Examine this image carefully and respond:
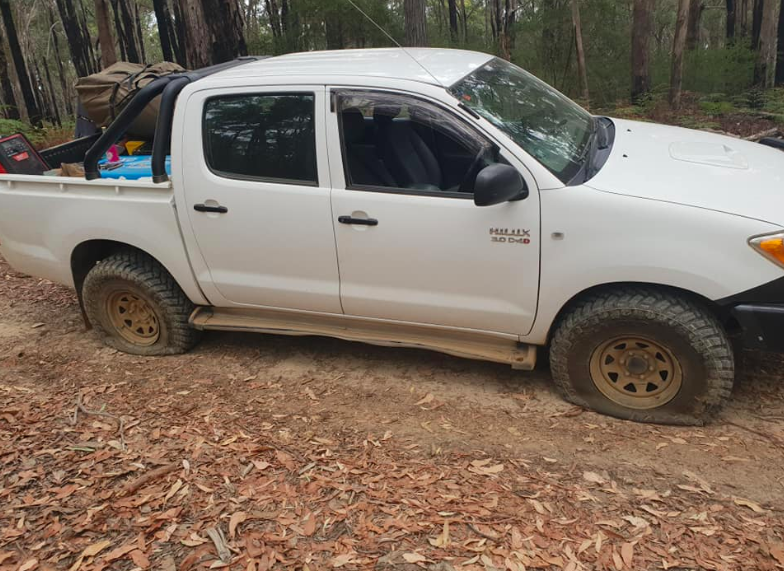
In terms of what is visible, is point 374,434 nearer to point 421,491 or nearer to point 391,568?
point 421,491

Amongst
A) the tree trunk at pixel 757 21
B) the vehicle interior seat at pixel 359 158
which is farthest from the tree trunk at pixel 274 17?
the vehicle interior seat at pixel 359 158

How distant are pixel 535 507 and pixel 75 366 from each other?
3.56m

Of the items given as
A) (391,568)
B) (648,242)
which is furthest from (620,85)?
(391,568)

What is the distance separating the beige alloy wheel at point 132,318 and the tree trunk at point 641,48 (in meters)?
11.1

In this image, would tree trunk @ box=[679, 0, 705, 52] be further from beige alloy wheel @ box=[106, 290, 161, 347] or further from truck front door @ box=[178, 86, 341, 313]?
beige alloy wheel @ box=[106, 290, 161, 347]

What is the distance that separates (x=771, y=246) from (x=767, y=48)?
1184cm

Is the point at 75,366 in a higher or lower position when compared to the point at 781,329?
lower

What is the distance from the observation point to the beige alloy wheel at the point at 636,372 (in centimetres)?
356

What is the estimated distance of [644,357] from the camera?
11.8 ft

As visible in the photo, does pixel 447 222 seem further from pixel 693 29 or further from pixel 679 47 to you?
pixel 693 29

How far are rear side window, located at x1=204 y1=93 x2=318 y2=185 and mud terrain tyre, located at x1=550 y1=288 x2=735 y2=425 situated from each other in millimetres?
1805

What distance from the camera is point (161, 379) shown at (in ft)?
15.1

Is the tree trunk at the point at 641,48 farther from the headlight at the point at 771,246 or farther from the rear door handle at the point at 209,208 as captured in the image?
the rear door handle at the point at 209,208

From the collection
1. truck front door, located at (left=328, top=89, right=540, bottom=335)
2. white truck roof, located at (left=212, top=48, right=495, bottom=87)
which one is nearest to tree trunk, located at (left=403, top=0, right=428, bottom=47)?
white truck roof, located at (left=212, top=48, right=495, bottom=87)
